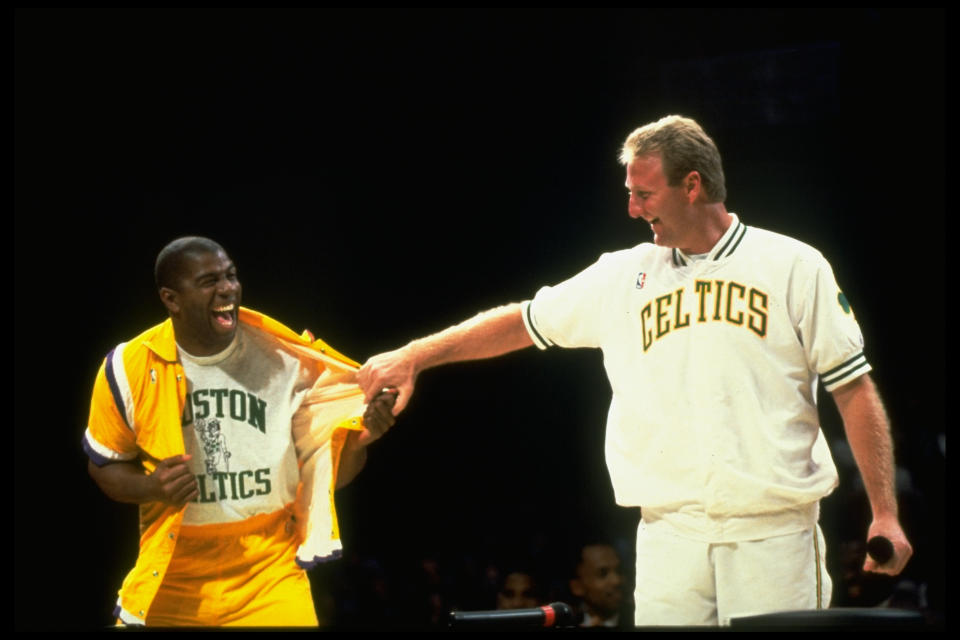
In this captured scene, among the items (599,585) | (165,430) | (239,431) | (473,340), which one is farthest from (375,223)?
(599,585)

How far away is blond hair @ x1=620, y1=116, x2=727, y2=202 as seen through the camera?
321 cm

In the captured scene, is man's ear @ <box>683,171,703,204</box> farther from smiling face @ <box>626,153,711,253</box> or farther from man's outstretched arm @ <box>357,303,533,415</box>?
man's outstretched arm @ <box>357,303,533,415</box>

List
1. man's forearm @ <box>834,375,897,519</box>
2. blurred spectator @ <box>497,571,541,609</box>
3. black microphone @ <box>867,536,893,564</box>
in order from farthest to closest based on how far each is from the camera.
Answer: blurred spectator @ <box>497,571,541,609</box>, man's forearm @ <box>834,375,897,519</box>, black microphone @ <box>867,536,893,564</box>

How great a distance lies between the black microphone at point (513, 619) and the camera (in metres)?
2.35

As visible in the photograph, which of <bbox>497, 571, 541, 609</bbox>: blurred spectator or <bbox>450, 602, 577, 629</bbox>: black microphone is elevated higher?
<bbox>450, 602, 577, 629</bbox>: black microphone

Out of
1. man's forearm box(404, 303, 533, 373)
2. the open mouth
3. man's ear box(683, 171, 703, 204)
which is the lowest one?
man's forearm box(404, 303, 533, 373)

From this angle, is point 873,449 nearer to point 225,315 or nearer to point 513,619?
point 513,619

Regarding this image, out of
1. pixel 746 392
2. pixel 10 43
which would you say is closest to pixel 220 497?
pixel 746 392

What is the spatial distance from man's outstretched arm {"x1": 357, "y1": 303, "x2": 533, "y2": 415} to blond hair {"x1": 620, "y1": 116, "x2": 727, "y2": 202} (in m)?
0.60

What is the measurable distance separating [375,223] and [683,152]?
1.29 metres

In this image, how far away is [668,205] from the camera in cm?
321

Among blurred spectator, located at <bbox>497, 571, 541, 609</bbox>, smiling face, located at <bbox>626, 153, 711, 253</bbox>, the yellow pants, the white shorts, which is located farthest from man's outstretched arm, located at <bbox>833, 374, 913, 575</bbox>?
the yellow pants

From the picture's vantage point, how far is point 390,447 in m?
4.25

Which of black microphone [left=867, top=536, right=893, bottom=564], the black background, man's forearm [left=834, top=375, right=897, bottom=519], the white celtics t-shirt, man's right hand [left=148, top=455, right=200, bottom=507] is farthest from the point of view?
the black background
